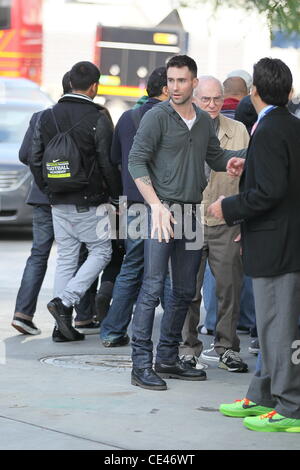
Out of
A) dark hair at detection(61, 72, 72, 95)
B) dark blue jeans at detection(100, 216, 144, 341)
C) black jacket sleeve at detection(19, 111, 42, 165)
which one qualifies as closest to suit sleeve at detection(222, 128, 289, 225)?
dark blue jeans at detection(100, 216, 144, 341)

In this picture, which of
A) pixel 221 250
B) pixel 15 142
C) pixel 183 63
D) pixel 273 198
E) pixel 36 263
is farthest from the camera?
pixel 15 142

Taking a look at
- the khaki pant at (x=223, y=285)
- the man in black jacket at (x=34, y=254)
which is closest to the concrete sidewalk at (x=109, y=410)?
the khaki pant at (x=223, y=285)

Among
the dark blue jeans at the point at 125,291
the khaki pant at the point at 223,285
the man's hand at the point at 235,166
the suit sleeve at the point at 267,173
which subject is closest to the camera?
the suit sleeve at the point at 267,173

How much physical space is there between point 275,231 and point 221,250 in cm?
192

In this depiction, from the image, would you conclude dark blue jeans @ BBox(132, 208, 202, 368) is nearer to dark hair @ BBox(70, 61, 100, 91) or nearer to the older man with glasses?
the older man with glasses

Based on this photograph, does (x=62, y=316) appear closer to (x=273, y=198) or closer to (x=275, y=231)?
(x=275, y=231)

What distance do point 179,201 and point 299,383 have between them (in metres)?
1.46

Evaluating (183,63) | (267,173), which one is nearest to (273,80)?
(267,173)

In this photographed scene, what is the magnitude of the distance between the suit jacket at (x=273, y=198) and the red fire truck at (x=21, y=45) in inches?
708

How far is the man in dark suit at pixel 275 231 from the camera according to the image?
5992mm

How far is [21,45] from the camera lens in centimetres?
2428

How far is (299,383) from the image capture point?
6.12m

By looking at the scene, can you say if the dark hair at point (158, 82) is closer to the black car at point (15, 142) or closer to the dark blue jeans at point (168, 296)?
the dark blue jeans at point (168, 296)

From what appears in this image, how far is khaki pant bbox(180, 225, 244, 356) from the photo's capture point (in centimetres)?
796
